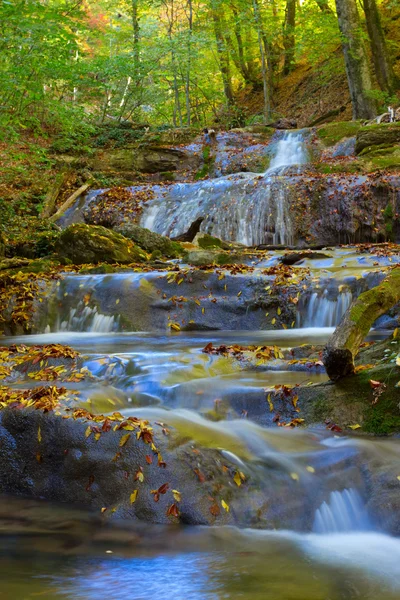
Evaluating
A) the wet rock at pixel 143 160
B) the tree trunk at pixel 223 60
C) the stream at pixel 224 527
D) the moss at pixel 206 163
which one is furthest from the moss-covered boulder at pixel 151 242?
the tree trunk at pixel 223 60

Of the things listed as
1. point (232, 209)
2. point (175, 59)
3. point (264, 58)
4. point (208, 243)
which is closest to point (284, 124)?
point (264, 58)

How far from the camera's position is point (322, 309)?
7387mm

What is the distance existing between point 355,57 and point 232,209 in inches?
273

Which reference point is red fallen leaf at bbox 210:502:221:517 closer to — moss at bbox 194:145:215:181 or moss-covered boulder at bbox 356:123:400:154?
moss-covered boulder at bbox 356:123:400:154

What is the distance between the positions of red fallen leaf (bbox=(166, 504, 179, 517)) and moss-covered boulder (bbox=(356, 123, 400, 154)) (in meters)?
14.2

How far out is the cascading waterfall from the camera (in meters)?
13.1

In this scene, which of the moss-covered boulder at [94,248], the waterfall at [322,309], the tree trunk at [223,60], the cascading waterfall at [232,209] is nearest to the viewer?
the waterfall at [322,309]

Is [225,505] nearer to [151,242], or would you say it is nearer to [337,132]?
[151,242]

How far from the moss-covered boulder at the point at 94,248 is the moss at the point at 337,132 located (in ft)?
31.2

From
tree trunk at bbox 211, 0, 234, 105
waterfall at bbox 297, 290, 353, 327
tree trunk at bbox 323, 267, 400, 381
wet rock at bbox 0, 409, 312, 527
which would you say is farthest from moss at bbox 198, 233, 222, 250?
tree trunk at bbox 211, 0, 234, 105

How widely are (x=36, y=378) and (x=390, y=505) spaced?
318 centimetres

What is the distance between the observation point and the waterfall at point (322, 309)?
727cm

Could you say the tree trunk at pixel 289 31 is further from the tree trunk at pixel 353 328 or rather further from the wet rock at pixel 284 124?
the tree trunk at pixel 353 328

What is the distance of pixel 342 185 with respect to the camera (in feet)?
42.1
